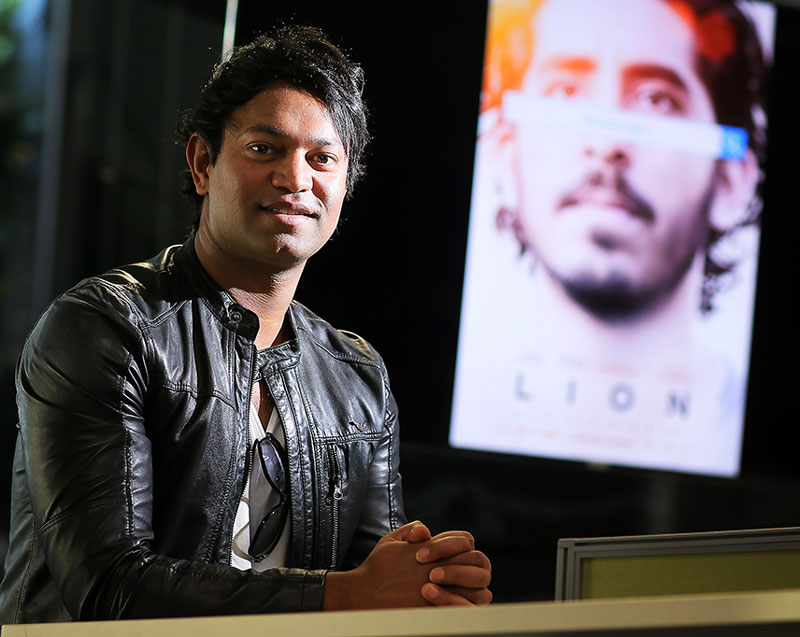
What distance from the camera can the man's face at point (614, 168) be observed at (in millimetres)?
3430

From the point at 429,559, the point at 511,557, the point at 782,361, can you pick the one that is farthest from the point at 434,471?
the point at 429,559

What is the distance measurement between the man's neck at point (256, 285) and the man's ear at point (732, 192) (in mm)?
2018

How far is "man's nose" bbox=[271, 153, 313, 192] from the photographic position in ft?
5.88

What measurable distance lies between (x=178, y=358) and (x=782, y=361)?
2.45 metres

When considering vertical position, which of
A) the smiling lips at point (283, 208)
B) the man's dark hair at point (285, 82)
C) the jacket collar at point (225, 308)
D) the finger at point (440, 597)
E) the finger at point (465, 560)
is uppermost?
the man's dark hair at point (285, 82)

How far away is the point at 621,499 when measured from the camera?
349 cm

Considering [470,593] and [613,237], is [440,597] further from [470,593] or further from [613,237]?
[613,237]

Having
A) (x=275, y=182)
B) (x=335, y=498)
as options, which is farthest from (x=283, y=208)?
(x=335, y=498)

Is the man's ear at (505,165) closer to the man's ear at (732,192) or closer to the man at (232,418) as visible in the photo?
the man's ear at (732,192)

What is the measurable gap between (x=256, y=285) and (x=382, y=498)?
1.45ft

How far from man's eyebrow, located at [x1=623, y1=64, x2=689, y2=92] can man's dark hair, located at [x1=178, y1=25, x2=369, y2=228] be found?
1.73 meters

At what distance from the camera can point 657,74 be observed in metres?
3.54

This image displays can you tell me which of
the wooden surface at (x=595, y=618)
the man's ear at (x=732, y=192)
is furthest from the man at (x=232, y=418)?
the man's ear at (x=732, y=192)

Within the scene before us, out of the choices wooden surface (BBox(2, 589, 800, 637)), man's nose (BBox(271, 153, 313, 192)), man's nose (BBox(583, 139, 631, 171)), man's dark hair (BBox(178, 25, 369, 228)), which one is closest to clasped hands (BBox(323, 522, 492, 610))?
wooden surface (BBox(2, 589, 800, 637))
